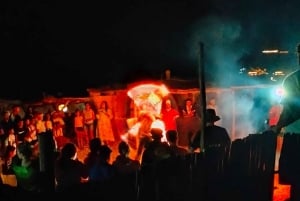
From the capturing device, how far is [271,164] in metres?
6.25

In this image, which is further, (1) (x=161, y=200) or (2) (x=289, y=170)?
(2) (x=289, y=170)

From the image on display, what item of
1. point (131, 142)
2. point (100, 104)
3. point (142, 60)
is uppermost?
point (142, 60)

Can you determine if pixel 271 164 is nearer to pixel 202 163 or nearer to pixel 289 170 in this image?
pixel 289 170

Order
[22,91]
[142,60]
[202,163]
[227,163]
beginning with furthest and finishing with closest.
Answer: [142,60]
[22,91]
[227,163]
[202,163]

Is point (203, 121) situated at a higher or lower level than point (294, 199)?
higher

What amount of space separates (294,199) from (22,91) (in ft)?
41.3

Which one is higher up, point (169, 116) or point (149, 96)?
point (149, 96)

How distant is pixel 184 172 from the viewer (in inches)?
203

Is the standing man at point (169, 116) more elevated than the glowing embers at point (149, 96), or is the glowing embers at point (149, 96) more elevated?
the glowing embers at point (149, 96)

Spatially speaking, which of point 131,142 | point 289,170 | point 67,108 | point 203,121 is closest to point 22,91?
point 67,108

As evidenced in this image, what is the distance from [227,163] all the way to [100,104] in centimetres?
1031

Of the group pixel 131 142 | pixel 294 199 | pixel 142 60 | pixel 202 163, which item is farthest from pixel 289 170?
pixel 142 60

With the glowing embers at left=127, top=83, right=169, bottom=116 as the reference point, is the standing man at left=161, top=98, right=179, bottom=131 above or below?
below

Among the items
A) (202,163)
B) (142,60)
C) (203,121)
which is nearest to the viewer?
(202,163)
